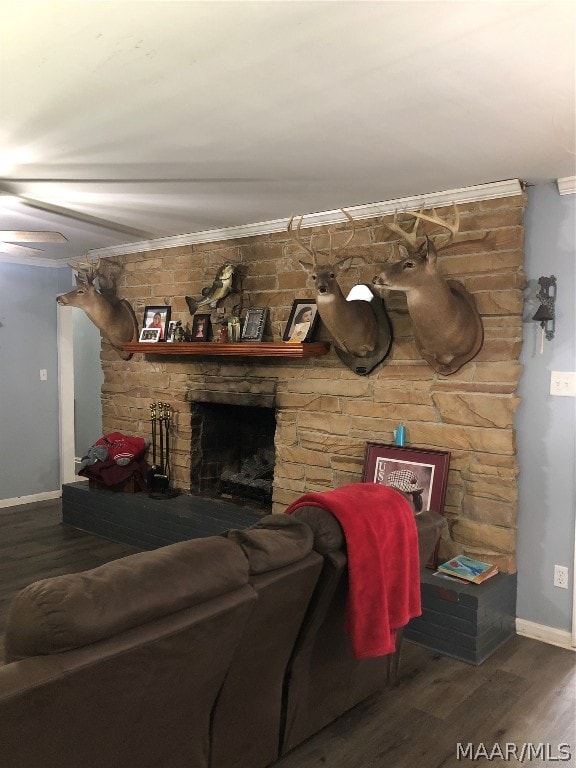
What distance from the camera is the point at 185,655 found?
5.40 feet

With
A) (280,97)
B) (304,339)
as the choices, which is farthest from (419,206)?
(280,97)

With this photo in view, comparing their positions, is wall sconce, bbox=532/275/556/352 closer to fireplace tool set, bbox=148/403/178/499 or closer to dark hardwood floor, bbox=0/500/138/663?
fireplace tool set, bbox=148/403/178/499

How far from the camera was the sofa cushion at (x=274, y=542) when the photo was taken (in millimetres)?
1905

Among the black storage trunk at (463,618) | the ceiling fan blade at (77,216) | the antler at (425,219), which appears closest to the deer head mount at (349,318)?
the antler at (425,219)

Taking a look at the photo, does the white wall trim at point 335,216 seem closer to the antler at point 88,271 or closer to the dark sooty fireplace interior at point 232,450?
the antler at point 88,271

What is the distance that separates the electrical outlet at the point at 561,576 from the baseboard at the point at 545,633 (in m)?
0.23

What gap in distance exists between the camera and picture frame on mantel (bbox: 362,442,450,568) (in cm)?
351

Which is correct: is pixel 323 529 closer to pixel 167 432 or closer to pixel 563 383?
pixel 563 383

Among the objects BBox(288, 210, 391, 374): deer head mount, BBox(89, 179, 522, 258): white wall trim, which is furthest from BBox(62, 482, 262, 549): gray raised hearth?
BBox(89, 179, 522, 258): white wall trim

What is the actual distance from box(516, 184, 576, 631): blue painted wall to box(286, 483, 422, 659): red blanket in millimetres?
1279

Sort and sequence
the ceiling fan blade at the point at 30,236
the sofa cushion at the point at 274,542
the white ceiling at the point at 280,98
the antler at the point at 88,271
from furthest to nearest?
the antler at the point at 88,271, the ceiling fan blade at the point at 30,236, the sofa cushion at the point at 274,542, the white ceiling at the point at 280,98

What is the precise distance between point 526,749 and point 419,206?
273 cm

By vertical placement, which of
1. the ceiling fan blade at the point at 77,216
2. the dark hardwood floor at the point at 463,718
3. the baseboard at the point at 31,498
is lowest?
the dark hardwood floor at the point at 463,718

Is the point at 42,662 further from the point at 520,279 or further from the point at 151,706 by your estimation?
the point at 520,279
